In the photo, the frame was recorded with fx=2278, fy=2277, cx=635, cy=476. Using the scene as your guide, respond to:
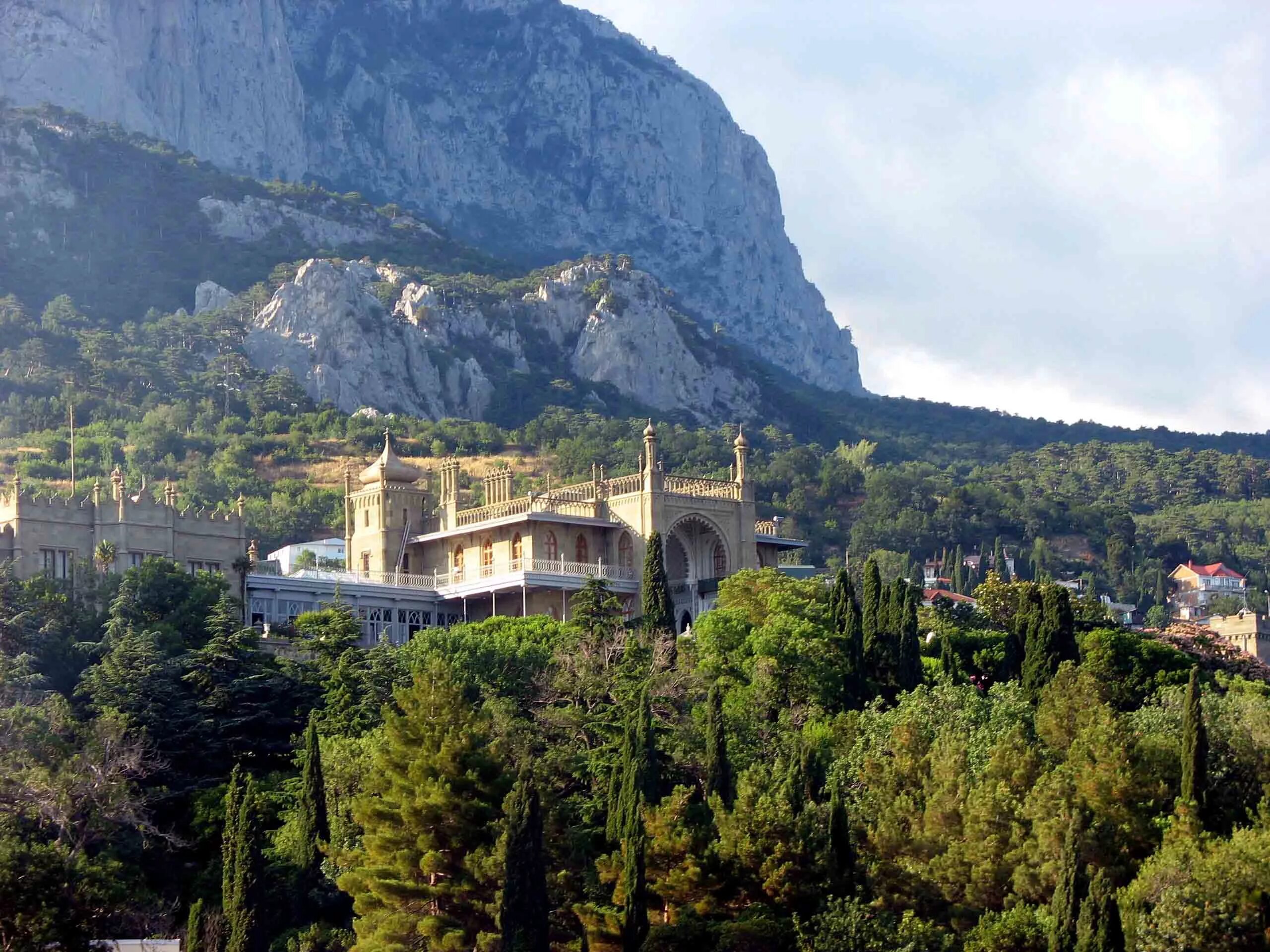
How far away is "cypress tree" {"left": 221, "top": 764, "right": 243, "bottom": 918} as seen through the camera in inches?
1975

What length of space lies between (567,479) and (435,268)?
60.4 meters

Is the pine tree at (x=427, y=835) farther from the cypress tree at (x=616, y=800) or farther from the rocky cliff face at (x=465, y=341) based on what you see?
the rocky cliff face at (x=465, y=341)

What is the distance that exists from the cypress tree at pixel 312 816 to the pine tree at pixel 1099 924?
17623mm

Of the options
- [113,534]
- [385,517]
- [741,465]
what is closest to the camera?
[113,534]

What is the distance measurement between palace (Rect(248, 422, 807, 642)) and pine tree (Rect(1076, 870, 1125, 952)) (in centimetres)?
2562

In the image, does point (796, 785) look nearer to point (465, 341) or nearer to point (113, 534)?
point (113, 534)

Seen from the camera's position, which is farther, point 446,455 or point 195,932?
point 446,455

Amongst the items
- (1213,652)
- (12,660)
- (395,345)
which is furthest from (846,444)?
(12,660)

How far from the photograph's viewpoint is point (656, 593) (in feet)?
222

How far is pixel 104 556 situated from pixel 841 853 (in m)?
26.0

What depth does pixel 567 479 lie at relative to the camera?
134875 millimetres

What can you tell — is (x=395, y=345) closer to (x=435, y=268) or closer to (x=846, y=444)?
(x=435, y=268)

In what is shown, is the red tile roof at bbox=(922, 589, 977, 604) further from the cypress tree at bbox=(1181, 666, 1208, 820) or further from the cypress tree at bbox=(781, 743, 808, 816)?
the cypress tree at bbox=(781, 743, 808, 816)

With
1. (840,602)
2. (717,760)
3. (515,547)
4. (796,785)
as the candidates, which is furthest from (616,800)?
(515,547)
